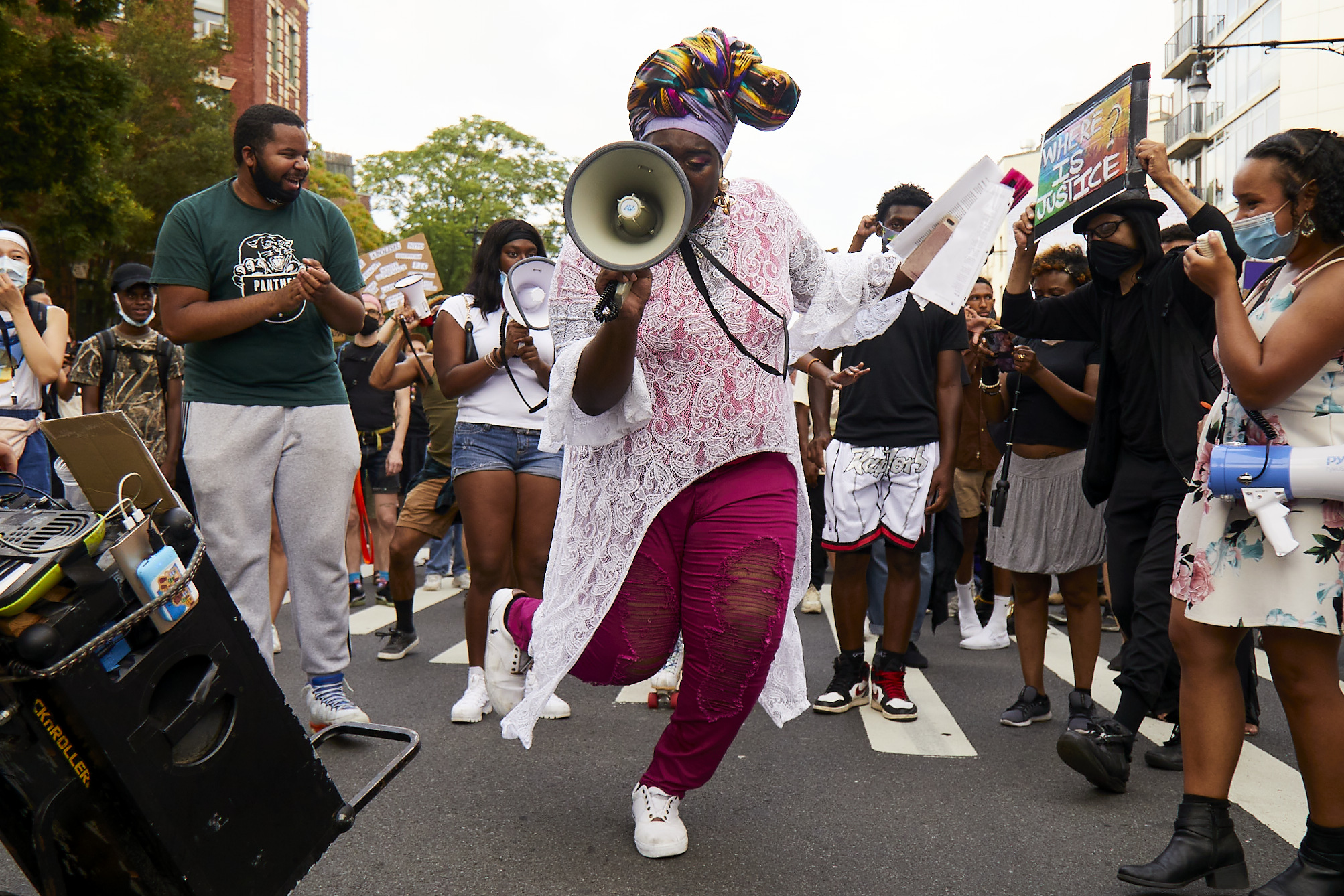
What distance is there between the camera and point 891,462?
5363 millimetres

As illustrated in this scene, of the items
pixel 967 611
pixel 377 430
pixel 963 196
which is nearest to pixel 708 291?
pixel 963 196

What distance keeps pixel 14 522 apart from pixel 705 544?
173cm

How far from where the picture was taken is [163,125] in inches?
947

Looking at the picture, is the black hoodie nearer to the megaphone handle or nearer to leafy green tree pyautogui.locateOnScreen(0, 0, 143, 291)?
the megaphone handle

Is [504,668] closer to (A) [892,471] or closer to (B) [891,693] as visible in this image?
(B) [891,693]

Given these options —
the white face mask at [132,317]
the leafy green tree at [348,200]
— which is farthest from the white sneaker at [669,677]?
the leafy green tree at [348,200]

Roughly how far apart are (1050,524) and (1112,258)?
1.20 m

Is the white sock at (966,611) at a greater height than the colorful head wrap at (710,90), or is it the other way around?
the colorful head wrap at (710,90)

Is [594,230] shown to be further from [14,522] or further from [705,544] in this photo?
[14,522]

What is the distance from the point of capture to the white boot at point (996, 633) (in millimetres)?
7109

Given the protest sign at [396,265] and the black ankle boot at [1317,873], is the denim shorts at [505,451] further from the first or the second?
the black ankle boot at [1317,873]

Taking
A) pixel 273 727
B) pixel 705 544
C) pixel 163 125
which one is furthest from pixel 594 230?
pixel 163 125

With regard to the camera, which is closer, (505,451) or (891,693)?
(505,451)

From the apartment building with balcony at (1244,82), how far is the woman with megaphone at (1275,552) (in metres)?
24.5
